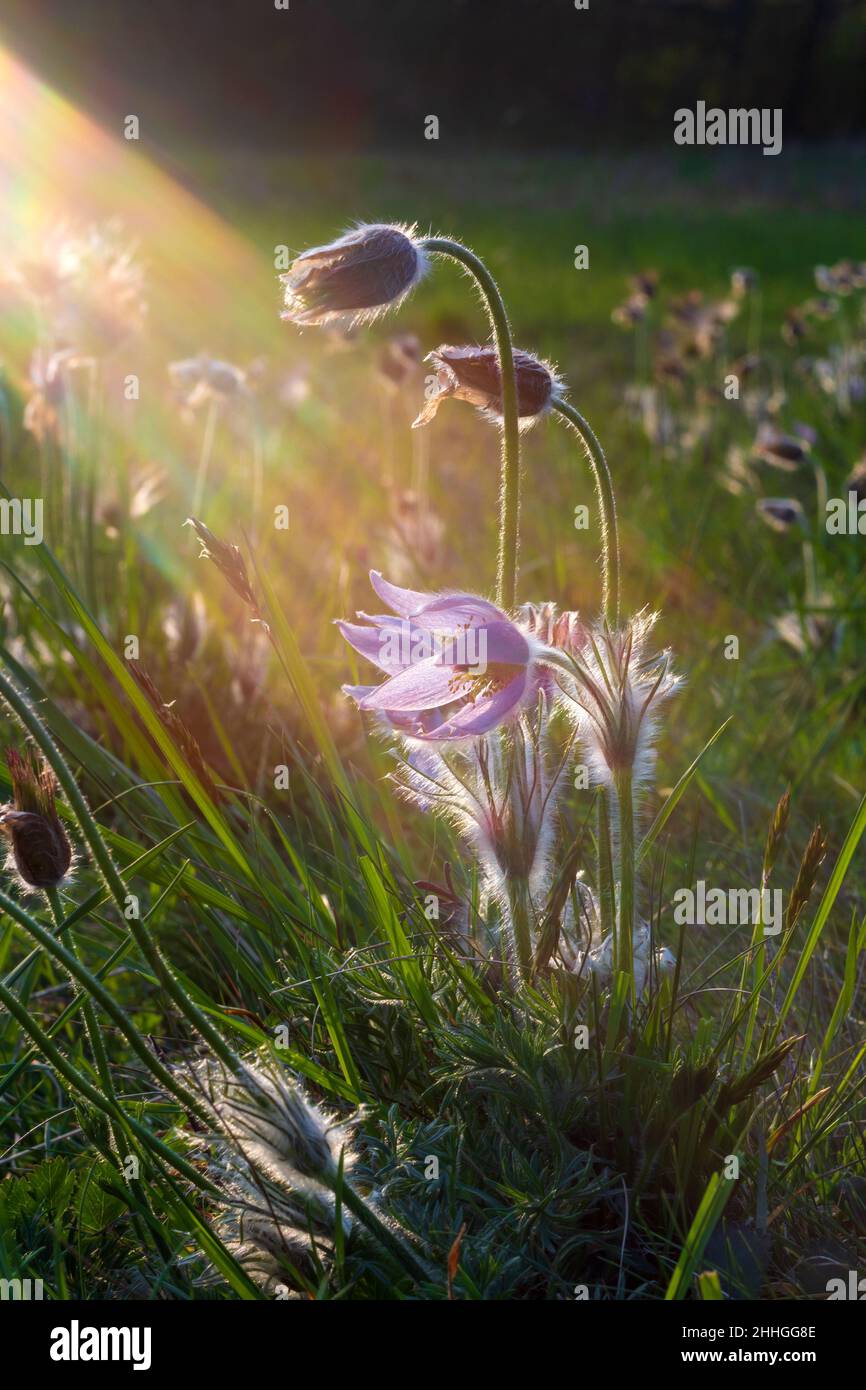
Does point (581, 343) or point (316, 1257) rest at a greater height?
point (581, 343)

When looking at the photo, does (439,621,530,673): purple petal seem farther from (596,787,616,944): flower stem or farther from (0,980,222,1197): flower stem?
(0,980,222,1197): flower stem

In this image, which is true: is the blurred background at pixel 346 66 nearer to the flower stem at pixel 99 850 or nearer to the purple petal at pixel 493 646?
the purple petal at pixel 493 646

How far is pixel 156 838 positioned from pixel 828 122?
23271mm

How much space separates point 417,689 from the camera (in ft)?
5.28

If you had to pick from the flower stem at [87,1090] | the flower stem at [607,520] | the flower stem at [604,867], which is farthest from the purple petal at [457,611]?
the flower stem at [87,1090]

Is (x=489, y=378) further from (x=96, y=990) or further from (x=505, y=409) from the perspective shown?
(x=96, y=990)

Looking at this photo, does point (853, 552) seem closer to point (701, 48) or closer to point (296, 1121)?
point (296, 1121)

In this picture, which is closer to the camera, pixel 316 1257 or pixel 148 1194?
pixel 316 1257

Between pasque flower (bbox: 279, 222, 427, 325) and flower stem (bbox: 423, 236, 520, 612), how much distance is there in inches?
1.8

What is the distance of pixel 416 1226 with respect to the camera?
1495mm

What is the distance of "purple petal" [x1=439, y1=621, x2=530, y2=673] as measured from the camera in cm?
151

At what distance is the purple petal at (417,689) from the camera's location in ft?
5.26
